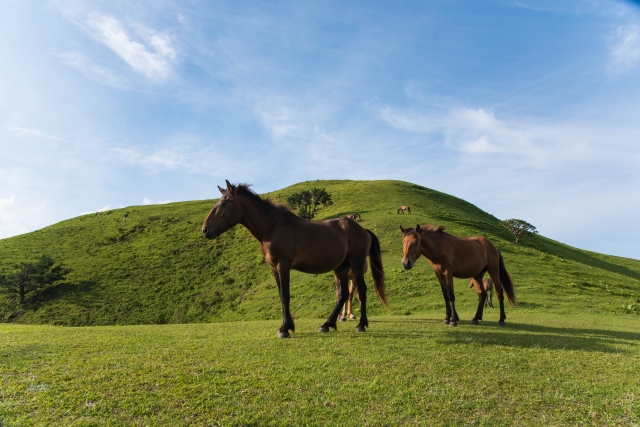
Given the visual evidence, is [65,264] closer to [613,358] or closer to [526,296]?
[526,296]

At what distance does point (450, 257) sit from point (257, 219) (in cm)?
613

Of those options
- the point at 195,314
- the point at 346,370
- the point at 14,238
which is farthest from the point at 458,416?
the point at 14,238

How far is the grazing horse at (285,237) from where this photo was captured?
877 cm

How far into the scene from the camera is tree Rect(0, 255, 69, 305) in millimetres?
34031

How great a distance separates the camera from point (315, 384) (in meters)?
5.15

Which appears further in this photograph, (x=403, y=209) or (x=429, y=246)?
(x=403, y=209)

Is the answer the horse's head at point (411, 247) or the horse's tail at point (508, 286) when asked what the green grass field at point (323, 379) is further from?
the horse's tail at point (508, 286)

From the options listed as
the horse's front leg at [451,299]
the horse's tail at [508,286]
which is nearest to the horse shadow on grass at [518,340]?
the horse's front leg at [451,299]

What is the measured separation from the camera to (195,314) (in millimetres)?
29516

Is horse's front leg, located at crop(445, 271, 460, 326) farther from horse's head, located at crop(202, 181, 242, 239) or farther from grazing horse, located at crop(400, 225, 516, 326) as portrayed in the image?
horse's head, located at crop(202, 181, 242, 239)

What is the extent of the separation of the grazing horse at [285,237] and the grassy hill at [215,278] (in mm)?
8062

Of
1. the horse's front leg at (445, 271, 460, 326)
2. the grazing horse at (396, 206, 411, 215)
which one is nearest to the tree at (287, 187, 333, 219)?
the grazing horse at (396, 206, 411, 215)

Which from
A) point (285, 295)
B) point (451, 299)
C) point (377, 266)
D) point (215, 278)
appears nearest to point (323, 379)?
point (285, 295)

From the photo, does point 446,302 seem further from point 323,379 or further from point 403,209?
point 403,209
